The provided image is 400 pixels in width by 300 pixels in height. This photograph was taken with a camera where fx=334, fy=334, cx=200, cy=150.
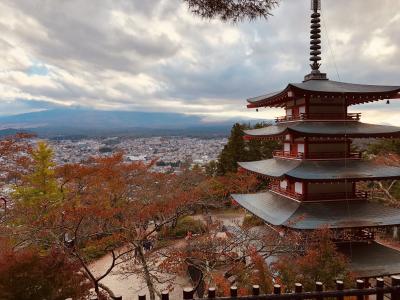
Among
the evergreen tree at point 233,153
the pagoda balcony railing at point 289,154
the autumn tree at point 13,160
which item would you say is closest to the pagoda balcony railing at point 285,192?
the pagoda balcony railing at point 289,154

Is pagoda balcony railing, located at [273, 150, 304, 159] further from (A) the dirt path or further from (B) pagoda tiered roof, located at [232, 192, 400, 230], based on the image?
(A) the dirt path

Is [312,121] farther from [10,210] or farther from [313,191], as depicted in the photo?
[10,210]

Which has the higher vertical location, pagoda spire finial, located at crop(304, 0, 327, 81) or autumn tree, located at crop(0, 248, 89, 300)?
pagoda spire finial, located at crop(304, 0, 327, 81)

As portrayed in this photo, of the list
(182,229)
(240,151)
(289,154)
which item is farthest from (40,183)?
(240,151)

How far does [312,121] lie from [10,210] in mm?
15396

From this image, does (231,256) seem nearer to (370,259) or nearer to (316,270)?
(316,270)

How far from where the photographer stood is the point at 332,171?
1289cm

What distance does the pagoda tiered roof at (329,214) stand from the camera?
11867mm

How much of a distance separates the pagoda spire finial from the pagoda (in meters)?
0.04

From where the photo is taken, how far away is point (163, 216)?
17094mm

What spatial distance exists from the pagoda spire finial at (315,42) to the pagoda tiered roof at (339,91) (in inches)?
16.0

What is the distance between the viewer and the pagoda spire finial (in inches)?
584

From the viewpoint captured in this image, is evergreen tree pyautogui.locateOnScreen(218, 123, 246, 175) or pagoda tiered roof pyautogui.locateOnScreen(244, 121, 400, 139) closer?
pagoda tiered roof pyautogui.locateOnScreen(244, 121, 400, 139)

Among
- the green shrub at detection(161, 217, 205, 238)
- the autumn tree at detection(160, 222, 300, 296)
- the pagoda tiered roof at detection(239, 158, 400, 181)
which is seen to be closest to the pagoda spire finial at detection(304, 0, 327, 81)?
the pagoda tiered roof at detection(239, 158, 400, 181)
